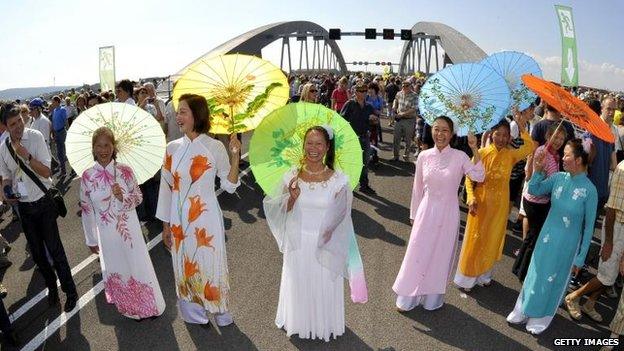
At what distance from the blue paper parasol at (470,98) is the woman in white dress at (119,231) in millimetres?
2926

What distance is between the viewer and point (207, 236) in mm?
3699

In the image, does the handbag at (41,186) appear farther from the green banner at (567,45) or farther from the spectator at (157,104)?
the green banner at (567,45)

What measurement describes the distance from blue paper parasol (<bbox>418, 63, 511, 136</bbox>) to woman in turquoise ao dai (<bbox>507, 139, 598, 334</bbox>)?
0.59 metres

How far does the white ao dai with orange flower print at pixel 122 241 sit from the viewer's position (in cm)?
378

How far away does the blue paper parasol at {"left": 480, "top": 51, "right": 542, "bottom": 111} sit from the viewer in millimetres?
4898

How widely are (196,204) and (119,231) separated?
2.55ft

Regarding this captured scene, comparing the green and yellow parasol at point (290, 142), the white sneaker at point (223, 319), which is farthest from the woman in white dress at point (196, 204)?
the green and yellow parasol at point (290, 142)

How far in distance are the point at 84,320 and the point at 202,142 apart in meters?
2.13

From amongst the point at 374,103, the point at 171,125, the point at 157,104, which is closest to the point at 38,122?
the point at 157,104

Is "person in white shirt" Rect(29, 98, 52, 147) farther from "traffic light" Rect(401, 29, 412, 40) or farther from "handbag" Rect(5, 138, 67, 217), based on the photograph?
"traffic light" Rect(401, 29, 412, 40)

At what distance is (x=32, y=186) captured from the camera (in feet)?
13.3

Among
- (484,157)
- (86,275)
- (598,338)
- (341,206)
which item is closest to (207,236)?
(341,206)

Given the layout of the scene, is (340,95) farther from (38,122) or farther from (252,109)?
(252,109)

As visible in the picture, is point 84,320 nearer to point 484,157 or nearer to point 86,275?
point 86,275
